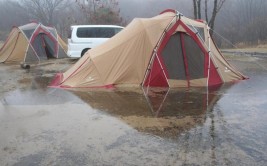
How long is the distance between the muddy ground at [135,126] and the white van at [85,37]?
6.34m

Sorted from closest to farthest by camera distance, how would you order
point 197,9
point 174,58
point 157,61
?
point 157,61, point 174,58, point 197,9

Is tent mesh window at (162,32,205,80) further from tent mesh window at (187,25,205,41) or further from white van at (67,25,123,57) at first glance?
white van at (67,25,123,57)

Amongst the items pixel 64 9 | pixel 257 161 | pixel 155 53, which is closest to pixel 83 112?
pixel 155 53

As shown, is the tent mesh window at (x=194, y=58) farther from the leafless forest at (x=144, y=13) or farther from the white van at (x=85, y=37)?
the white van at (x=85, y=37)

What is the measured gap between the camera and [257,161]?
435cm

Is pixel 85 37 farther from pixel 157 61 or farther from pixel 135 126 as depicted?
pixel 135 126

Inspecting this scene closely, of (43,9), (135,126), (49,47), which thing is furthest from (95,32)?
(43,9)

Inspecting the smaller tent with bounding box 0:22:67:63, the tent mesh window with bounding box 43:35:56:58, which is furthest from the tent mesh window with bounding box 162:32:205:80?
the tent mesh window with bounding box 43:35:56:58

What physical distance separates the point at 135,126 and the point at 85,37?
1035cm

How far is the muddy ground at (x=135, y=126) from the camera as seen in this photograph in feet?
15.1

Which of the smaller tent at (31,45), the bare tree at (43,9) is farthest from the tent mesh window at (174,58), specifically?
the bare tree at (43,9)

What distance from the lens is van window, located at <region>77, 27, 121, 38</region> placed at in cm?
1559

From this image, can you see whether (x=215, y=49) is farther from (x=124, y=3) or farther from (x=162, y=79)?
(x=124, y=3)

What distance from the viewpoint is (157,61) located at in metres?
8.83
